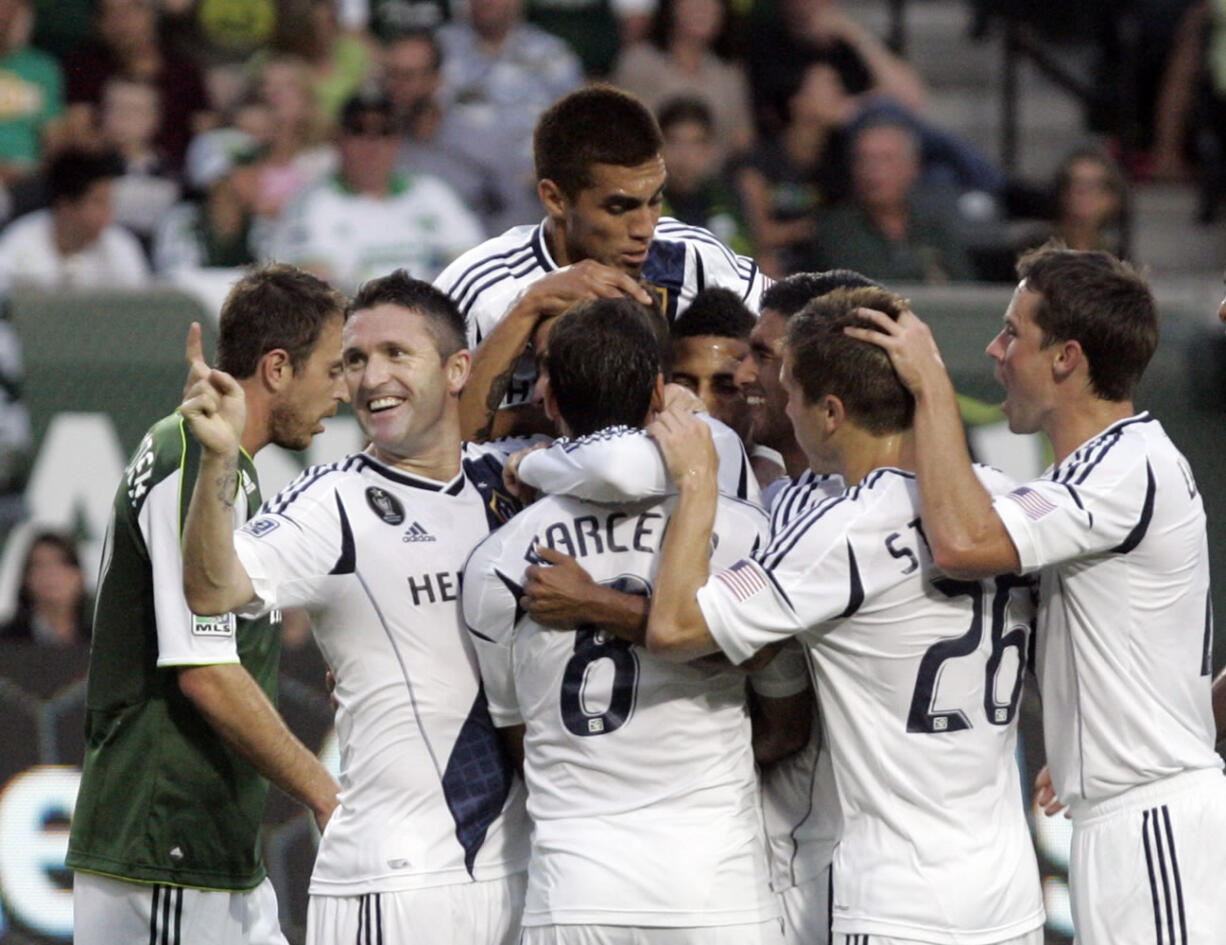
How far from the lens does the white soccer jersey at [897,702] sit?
3.68 metres

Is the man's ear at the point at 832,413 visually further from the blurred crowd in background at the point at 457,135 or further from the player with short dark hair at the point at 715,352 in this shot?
the blurred crowd in background at the point at 457,135

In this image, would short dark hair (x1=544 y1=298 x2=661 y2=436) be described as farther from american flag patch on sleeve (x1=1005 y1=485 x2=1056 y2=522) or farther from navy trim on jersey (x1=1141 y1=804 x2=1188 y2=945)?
navy trim on jersey (x1=1141 y1=804 x2=1188 y2=945)

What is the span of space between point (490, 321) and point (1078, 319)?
57.4 inches

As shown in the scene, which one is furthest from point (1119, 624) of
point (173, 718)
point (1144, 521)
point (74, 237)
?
point (74, 237)

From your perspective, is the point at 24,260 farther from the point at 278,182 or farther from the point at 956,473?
the point at 956,473

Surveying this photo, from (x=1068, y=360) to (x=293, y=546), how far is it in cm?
166

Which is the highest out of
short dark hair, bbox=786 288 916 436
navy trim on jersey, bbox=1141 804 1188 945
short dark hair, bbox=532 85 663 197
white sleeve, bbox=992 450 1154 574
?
short dark hair, bbox=532 85 663 197

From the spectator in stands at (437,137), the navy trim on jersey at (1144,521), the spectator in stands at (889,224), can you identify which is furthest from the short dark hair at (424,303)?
the spectator in stands at (437,137)

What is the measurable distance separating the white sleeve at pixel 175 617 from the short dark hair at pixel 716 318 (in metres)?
1.25

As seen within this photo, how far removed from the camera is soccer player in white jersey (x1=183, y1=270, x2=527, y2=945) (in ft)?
13.0

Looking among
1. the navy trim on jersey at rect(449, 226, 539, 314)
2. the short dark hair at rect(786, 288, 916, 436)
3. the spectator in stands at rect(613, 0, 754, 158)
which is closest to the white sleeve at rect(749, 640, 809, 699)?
the short dark hair at rect(786, 288, 916, 436)

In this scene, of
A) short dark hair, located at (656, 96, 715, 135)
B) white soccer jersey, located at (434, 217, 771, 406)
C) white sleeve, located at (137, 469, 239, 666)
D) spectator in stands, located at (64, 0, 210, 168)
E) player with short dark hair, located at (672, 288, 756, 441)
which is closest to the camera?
white sleeve, located at (137, 469, 239, 666)

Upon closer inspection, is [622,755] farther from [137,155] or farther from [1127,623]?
[137,155]

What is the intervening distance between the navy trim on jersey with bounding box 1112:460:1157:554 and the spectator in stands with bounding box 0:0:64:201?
22.7ft
